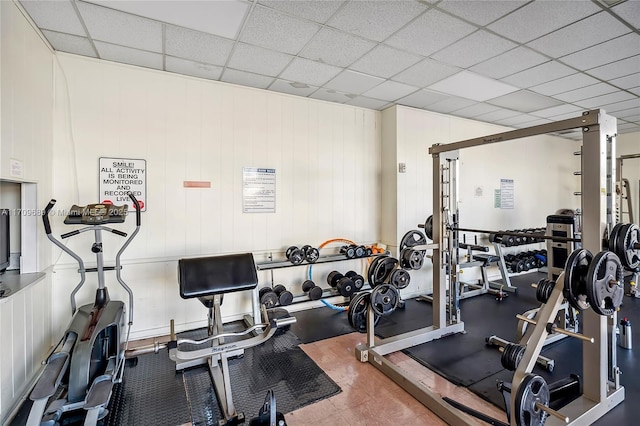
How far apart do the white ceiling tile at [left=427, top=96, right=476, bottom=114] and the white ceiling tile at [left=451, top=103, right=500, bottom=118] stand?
139 millimetres

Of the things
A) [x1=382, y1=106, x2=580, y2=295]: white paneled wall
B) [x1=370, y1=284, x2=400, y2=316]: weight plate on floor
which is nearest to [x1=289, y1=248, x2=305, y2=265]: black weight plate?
[x1=370, y1=284, x2=400, y2=316]: weight plate on floor

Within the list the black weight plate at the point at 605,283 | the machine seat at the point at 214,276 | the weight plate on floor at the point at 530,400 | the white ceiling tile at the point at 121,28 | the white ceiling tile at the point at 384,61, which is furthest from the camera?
the white ceiling tile at the point at 384,61

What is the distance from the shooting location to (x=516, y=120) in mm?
5051

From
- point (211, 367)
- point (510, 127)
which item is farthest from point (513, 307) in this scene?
point (211, 367)

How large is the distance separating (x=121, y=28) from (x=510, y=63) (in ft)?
11.3

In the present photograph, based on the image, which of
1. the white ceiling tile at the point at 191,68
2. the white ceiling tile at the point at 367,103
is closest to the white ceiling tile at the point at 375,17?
the white ceiling tile at the point at 191,68

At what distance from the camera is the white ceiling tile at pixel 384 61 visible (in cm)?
277

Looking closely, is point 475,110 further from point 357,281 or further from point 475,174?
point 357,281

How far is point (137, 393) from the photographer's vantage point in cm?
222

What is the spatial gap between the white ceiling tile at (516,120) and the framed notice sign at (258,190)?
396cm

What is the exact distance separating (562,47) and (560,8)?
2.31 feet

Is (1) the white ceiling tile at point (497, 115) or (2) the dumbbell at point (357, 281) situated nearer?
(2) the dumbbell at point (357, 281)

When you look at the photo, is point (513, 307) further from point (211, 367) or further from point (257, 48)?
point (257, 48)

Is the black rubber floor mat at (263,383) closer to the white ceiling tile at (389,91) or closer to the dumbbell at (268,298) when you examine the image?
the dumbbell at (268,298)
